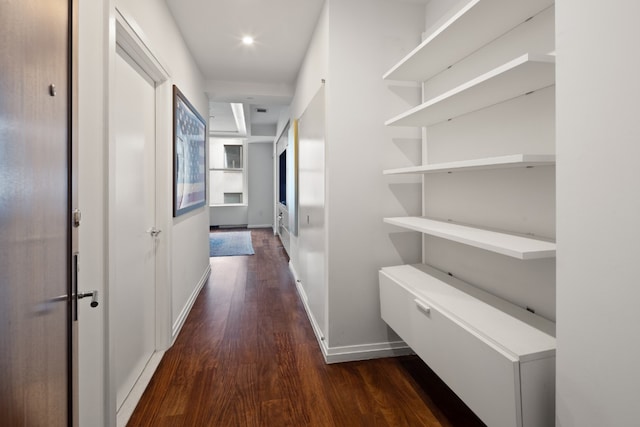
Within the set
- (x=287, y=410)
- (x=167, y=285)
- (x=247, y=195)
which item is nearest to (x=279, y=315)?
(x=167, y=285)

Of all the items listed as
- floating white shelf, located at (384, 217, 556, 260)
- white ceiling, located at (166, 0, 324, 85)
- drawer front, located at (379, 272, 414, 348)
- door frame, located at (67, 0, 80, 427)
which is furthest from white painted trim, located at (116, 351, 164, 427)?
white ceiling, located at (166, 0, 324, 85)

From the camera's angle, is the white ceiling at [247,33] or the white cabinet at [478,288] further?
the white ceiling at [247,33]

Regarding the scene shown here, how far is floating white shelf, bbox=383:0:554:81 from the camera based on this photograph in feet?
4.29

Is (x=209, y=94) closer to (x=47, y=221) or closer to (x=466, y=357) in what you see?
(x=47, y=221)

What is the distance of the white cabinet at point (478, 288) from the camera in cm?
108

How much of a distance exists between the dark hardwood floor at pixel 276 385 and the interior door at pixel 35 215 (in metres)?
0.92

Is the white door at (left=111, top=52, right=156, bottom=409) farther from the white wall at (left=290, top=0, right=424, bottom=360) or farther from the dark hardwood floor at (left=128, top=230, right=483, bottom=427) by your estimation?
the white wall at (left=290, top=0, right=424, bottom=360)

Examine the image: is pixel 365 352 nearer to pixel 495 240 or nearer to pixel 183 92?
pixel 495 240

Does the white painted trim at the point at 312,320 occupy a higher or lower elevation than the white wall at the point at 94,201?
lower

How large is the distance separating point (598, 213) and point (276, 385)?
1795 millimetres

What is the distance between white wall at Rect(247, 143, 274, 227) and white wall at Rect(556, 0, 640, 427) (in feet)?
27.7

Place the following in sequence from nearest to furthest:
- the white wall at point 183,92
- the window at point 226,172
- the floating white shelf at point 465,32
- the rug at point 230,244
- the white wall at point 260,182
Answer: the floating white shelf at point 465,32 → the white wall at point 183,92 → the rug at point 230,244 → the window at point 226,172 → the white wall at point 260,182

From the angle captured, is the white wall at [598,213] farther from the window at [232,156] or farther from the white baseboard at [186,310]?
the window at [232,156]

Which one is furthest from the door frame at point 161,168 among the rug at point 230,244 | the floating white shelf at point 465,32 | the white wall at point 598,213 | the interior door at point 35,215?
the rug at point 230,244
